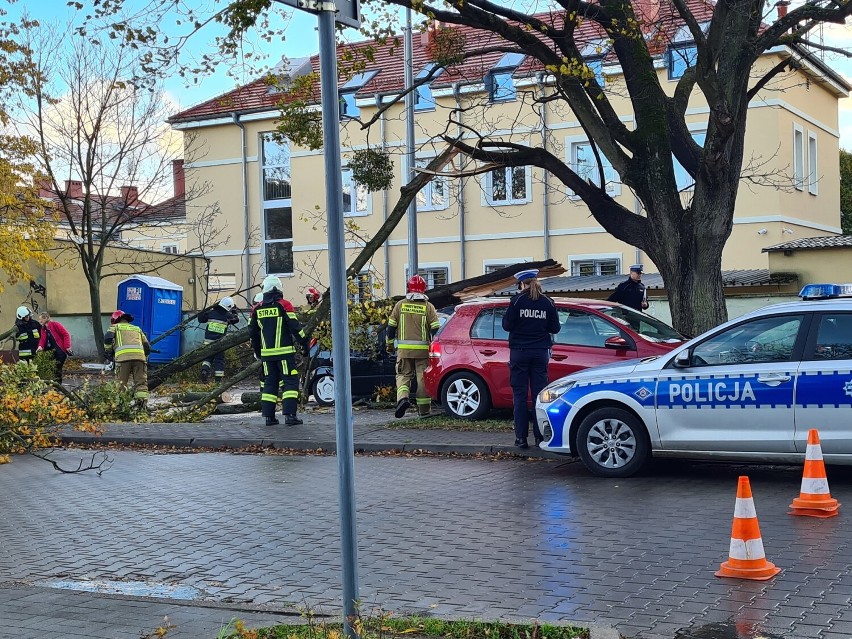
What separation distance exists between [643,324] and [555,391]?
3390mm

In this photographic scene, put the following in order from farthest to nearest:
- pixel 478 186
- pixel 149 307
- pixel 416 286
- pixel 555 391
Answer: pixel 478 186 < pixel 149 307 < pixel 416 286 < pixel 555 391

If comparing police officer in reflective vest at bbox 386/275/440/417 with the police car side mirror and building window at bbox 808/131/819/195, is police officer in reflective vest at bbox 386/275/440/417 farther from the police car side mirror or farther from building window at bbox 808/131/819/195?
building window at bbox 808/131/819/195

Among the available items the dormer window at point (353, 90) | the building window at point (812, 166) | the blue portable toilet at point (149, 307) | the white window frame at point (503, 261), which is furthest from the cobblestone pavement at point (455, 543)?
the dormer window at point (353, 90)

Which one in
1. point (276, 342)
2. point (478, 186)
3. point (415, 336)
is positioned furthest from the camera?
point (478, 186)

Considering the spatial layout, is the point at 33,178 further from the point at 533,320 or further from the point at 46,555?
the point at 46,555

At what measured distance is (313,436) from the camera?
13562mm

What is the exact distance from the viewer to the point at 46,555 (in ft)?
24.9

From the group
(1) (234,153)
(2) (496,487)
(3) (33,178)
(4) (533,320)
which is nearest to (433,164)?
(4) (533,320)

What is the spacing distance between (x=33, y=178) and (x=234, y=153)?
12394 mm

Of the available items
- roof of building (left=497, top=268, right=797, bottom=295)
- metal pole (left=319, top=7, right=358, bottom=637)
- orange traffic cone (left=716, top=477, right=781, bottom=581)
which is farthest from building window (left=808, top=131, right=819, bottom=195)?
metal pole (left=319, top=7, right=358, bottom=637)

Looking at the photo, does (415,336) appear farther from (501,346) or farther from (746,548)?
(746,548)

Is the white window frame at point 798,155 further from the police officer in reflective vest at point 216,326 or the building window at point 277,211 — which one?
the building window at point 277,211

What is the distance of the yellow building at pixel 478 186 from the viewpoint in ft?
102

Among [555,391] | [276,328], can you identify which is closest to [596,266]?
[276,328]
